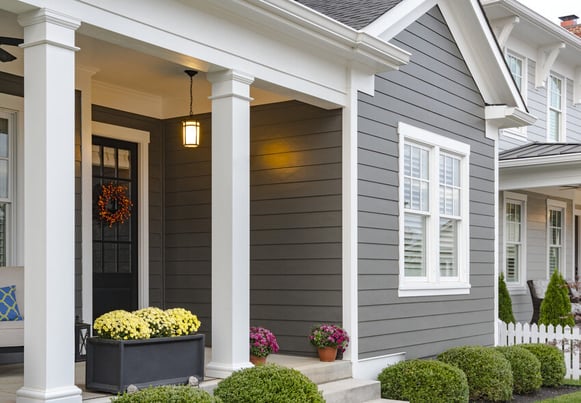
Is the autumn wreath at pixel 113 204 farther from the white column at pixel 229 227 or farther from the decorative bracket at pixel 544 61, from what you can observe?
the decorative bracket at pixel 544 61

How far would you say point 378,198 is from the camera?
8148 millimetres

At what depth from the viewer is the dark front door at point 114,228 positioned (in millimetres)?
8312

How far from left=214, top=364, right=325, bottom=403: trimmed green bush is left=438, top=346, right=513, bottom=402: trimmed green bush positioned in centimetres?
320

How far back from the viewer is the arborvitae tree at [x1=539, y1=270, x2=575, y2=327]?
12.0m

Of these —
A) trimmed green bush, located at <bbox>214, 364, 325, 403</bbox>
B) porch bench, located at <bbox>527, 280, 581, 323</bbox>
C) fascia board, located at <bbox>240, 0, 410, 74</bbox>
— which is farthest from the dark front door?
porch bench, located at <bbox>527, 280, 581, 323</bbox>

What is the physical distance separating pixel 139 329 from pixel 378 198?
338 cm

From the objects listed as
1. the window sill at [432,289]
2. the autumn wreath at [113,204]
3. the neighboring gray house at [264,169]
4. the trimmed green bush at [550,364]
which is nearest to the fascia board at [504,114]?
the neighboring gray house at [264,169]

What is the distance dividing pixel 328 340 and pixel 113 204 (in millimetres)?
2713

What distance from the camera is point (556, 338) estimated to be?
35.3 feet

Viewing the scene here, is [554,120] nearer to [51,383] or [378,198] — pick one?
[378,198]

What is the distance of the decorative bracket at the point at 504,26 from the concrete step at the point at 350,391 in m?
7.60

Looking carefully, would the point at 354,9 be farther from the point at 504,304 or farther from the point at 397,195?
the point at 504,304

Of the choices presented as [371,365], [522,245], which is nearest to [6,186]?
[371,365]

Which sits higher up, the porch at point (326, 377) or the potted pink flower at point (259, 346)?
the potted pink flower at point (259, 346)
